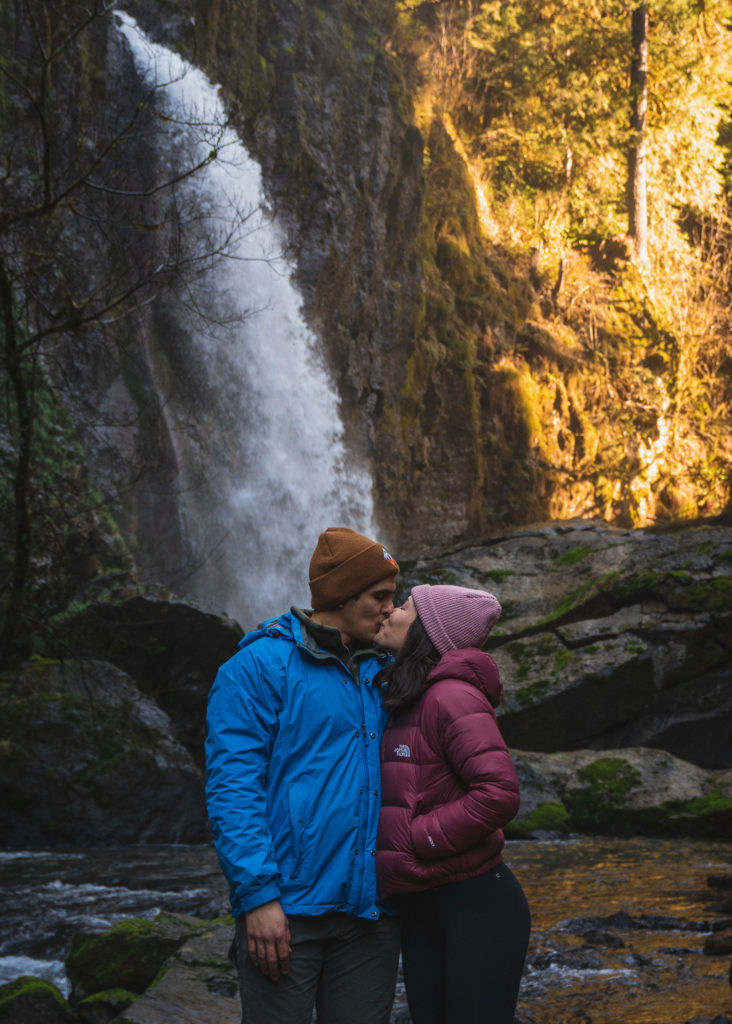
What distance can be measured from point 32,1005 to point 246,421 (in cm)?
1507

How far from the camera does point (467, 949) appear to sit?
7.84 feet

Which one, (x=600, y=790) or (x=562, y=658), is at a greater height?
(x=562, y=658)

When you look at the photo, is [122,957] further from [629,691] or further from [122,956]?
[629,691]

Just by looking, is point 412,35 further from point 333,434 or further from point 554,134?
point 333,434

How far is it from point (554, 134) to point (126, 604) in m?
24.0

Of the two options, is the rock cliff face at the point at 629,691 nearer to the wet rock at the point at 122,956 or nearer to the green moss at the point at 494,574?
the green moss at the point at 494,574

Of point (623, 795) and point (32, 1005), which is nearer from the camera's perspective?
point (32, 1005)

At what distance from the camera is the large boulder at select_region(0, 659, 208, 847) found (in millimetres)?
9148

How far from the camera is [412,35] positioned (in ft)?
92.1

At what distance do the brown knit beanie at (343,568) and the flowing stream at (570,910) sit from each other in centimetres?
266

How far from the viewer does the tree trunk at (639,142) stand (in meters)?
30.4

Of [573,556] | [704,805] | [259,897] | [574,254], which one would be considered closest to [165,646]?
[704,805]

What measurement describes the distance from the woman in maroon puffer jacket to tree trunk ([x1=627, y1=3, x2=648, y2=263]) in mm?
31443

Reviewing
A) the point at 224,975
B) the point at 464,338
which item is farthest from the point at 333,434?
the point at 224,975
